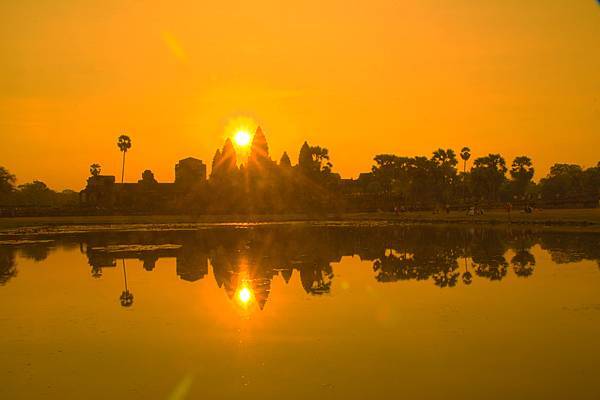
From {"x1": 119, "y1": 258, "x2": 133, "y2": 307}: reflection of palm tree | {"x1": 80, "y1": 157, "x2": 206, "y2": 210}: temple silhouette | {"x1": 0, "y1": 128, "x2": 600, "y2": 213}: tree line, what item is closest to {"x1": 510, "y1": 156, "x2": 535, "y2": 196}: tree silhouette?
{"x1": 0, "y1": 128, "x2": 600, "y2": 213}: tree line

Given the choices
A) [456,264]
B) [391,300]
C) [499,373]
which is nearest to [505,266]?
[456,264]

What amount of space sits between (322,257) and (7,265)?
579 inches

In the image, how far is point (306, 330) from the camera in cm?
1278

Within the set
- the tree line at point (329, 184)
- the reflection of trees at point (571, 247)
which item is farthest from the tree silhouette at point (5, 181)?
the reflection of trees at point (571, 247)

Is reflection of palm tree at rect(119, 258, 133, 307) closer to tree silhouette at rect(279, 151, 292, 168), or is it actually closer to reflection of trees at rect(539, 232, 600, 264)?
reflection of trees at rect(539, 232, 600, 264)

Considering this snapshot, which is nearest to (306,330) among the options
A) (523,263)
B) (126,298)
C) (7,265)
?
(126,298)

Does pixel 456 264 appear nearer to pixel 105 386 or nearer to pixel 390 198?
pixel 105 386

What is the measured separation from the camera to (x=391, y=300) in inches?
639

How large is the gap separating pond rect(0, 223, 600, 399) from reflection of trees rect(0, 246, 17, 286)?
267mm

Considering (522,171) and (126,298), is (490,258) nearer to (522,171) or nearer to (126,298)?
(126,298)

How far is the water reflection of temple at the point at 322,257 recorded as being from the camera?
2078 cm

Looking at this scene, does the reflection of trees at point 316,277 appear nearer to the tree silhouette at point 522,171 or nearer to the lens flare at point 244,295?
the lens flare at point 244,295

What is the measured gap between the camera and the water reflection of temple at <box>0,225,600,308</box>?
20.8 meters

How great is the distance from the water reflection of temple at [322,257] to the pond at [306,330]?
20cm
